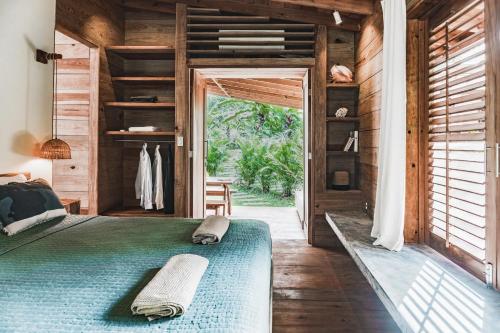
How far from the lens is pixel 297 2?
11.6 feet

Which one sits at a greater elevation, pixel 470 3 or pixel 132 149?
pixel 470 3

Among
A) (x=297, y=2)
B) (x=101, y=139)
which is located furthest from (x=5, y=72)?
(x=297, y=2)

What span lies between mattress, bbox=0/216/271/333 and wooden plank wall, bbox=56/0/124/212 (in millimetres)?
1886

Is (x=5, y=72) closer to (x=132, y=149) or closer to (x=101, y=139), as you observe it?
(x=101, y=139)

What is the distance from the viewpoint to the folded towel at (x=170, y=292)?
3.56 ft

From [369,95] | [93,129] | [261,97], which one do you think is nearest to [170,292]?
[369,95]

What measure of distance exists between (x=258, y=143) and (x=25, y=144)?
7.08m

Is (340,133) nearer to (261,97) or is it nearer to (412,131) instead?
(412,131)

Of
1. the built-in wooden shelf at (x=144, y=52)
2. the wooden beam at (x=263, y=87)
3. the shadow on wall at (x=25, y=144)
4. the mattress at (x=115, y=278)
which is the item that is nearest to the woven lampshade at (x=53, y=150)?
the shadow on wall at (x=25, y=144)

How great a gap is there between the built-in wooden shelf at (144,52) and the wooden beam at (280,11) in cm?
55

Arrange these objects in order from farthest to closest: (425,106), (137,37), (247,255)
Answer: (137,37) < (425,106) < (247,255)

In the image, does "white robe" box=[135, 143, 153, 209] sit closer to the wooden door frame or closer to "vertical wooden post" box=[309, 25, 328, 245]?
the wooden door frame

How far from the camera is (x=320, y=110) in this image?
161 inches

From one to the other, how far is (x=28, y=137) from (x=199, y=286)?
2.36m
